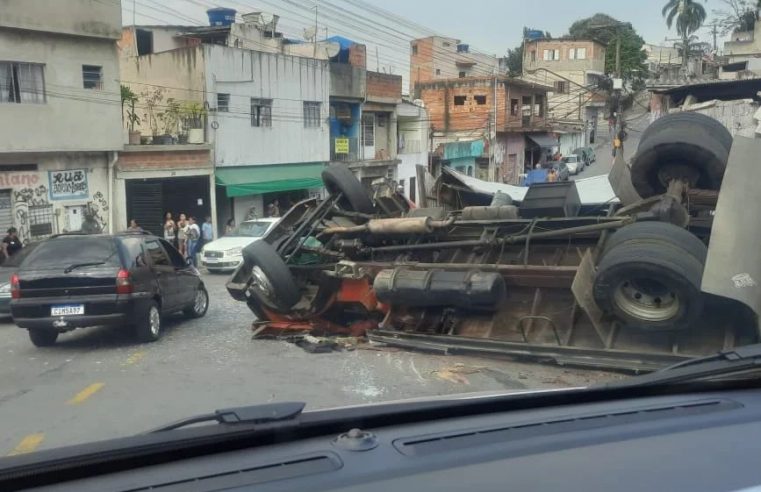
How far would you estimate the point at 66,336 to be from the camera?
11.5 metres

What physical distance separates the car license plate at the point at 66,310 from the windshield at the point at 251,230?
11.3m

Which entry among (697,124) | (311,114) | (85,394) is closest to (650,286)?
(697,124)

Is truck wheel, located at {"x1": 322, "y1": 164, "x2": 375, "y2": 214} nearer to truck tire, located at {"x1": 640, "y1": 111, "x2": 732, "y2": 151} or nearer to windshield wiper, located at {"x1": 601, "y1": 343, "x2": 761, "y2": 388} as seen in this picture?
truck tire, located at {"x1": 640, "y1": 111, "x2": 732, "y2": 151}

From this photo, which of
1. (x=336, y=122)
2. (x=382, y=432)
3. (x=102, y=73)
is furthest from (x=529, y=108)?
(x=382, y=432)

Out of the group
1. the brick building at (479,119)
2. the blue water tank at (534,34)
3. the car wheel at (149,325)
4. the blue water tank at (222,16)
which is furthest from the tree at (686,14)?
the car wheel at (149,325)

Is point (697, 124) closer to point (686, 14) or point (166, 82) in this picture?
point (166, 82)

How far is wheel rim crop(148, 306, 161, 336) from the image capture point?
10805 millimetres

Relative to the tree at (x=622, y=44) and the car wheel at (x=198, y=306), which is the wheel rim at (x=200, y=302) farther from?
the tree at (x=622, y=44)

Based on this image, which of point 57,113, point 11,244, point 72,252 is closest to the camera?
point 72,252

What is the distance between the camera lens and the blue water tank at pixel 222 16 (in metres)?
35.7

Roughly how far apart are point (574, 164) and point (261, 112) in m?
28.7

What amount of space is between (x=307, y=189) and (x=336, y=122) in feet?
13.2

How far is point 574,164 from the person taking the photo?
52281 mm

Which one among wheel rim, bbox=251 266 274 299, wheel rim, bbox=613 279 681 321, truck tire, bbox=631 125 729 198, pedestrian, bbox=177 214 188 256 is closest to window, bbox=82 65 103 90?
pedestrian, bbox=177 214 188 256
